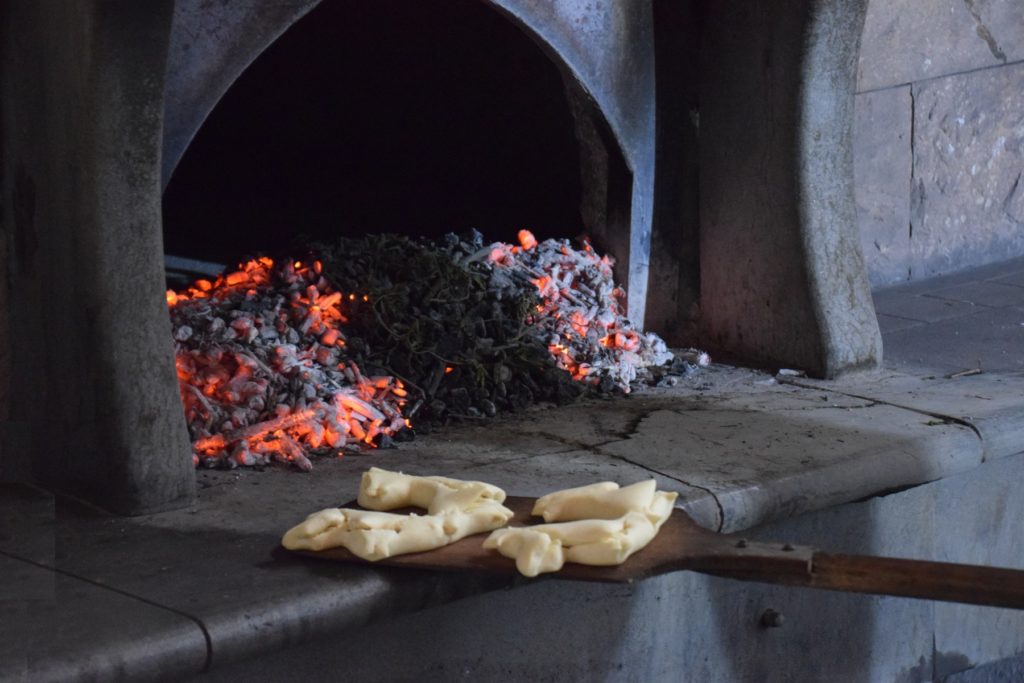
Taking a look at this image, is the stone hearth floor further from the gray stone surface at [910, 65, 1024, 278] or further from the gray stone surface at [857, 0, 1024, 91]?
the gray stone surface at [857, 0, 1024, 91]

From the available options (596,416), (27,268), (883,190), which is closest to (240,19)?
(27,268)

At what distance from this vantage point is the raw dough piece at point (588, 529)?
8.79 feet

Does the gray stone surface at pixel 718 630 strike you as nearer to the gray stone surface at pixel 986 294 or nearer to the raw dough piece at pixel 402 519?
the raw dough piece at pixel 402 519

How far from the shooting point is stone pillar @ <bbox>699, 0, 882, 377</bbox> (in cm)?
440

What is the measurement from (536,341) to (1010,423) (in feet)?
4.51

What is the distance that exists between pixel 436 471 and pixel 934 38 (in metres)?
3.29

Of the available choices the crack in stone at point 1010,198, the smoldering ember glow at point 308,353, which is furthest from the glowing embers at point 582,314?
the crack in stone at point 1010,198

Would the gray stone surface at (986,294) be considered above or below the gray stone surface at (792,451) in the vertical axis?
above

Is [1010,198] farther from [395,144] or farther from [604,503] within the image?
[604,503]

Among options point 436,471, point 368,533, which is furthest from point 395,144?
point 368,533

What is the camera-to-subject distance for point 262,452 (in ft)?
12.2

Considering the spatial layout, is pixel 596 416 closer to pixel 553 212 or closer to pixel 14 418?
pixel 553 212

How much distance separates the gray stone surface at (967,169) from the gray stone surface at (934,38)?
0.22 ft

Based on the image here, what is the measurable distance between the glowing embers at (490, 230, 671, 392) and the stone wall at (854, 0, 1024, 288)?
4.79 ft
